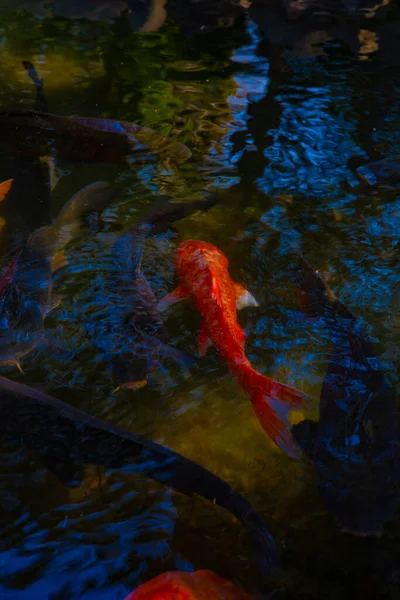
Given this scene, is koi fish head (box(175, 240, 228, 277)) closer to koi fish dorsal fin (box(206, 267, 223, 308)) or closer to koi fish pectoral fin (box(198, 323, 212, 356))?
koi fish dorsal fin (box(206, 267, 223, 308))

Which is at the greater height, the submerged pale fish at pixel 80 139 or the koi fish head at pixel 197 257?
the submerged pale fish at pixel 80 139

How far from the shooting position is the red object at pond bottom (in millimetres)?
1875

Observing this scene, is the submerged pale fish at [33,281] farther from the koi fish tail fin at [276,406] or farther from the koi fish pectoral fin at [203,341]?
the koi fish tail fin at [276,406]

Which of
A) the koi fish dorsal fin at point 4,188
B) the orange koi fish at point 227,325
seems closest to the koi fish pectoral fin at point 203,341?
the orange koi fish at point 227,325

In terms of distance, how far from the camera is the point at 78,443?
2.33m

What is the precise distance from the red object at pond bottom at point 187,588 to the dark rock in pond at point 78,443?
0.90ft

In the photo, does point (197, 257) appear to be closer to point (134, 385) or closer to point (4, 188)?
point (134, 385)

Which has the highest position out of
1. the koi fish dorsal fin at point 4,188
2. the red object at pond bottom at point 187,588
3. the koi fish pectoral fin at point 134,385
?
the koi fish dorsal fin at point 4,188

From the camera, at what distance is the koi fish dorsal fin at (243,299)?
10.5ft

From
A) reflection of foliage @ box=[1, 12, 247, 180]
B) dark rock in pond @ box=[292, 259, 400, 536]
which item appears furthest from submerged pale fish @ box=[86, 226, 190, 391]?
reflection of foliage @ box=[1, 12, 247, 180]

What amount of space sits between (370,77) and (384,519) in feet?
16.3

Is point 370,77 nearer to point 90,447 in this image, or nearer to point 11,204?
point 11,204

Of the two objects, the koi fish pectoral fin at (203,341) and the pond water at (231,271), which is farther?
the koi fish pectoral fin at (203,341)

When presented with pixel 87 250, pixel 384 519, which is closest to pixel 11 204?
pixel 87 250
